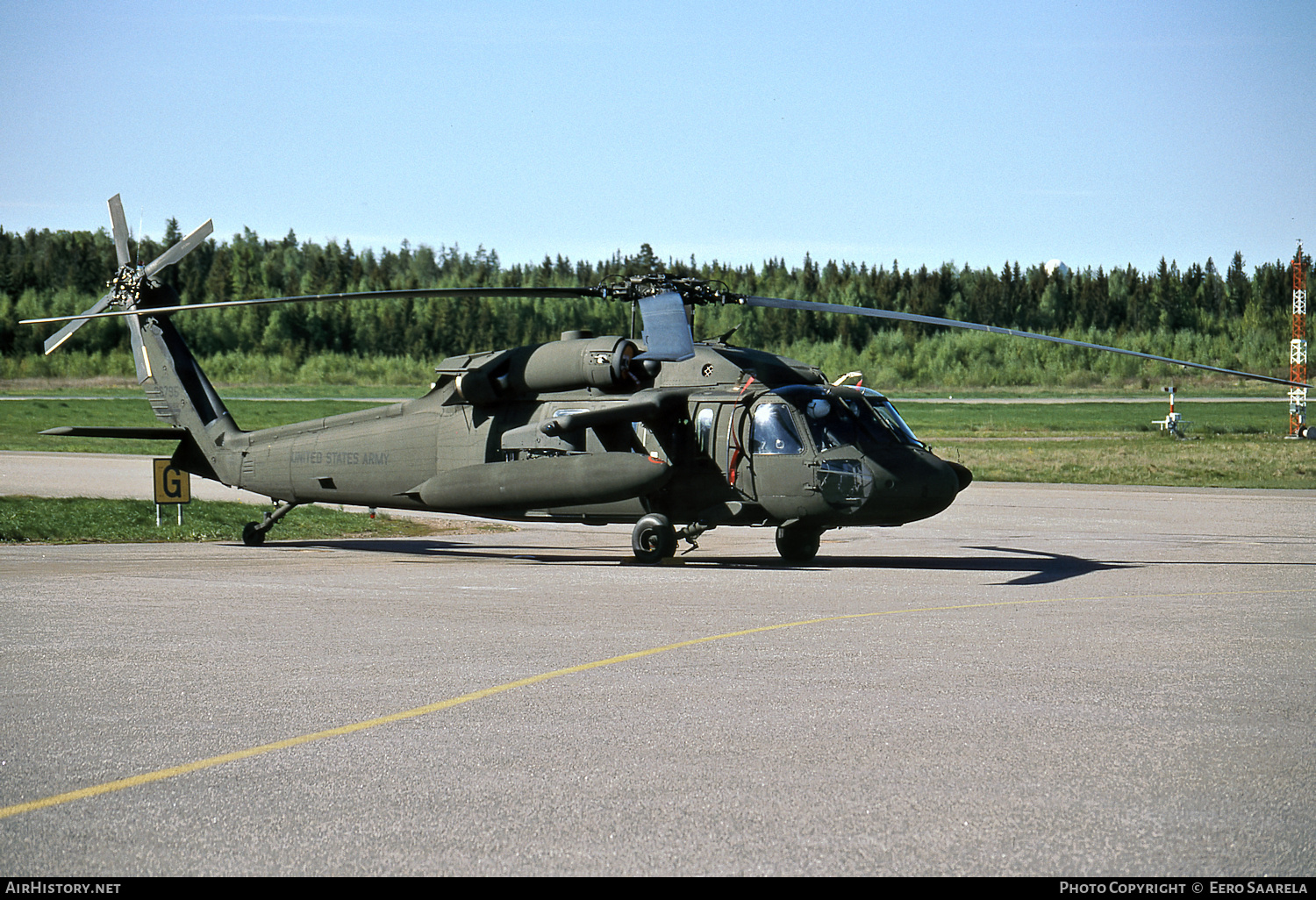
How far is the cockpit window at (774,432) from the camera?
54.0ft

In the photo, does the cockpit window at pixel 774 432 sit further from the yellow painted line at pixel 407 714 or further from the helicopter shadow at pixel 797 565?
the yellow painted line at pixel 407 714

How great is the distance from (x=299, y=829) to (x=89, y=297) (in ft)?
454

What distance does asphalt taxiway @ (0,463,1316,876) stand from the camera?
16.2 ft

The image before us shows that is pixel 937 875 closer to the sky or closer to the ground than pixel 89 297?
closer to the ground

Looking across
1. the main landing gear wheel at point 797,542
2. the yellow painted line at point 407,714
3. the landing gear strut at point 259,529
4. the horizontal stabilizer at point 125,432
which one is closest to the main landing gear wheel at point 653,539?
the main landing gear wheel at point 797,542

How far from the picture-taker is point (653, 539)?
17094mm

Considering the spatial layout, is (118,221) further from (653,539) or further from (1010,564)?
(1010,564)

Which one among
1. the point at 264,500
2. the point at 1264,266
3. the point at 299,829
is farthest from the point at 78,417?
the point at 1264,266

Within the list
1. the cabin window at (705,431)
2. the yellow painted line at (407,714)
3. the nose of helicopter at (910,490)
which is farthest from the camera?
the cabin window at (705,431)

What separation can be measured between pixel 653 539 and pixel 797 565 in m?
2.02

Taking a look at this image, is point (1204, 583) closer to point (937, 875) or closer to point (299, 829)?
point (937, 875)

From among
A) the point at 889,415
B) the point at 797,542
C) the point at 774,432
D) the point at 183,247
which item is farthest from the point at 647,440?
the point at 183,247

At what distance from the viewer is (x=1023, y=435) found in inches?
2328

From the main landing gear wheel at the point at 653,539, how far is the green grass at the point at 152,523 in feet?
25.0
